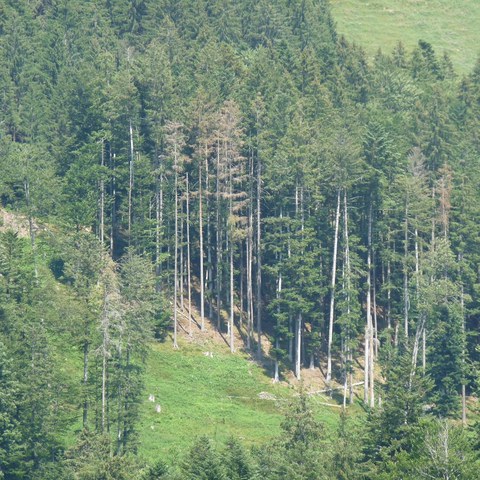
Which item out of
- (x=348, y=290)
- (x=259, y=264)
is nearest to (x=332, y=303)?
(x=348, y=290)

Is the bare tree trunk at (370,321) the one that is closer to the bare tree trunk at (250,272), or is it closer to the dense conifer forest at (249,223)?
the dense conifer forest at (249,223)

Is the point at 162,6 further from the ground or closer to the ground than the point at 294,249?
further from the ground

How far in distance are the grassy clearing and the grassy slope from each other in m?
80.0

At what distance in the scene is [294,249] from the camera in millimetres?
95125

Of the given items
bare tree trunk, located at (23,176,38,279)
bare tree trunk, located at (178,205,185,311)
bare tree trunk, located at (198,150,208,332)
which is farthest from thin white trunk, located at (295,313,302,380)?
bare tree trunk, located at (23,176,38,279)

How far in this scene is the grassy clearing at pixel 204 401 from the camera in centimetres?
7838

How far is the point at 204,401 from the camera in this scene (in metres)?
84.8

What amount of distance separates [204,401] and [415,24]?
343ft

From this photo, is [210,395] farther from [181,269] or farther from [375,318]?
[375,318]

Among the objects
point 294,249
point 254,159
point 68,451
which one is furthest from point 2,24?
point 68,451

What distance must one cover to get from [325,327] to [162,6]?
5426 centimetres

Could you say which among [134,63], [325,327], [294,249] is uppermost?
[134,63]

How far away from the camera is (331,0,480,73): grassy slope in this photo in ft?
552

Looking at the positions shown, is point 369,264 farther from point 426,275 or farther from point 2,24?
point 2,24
